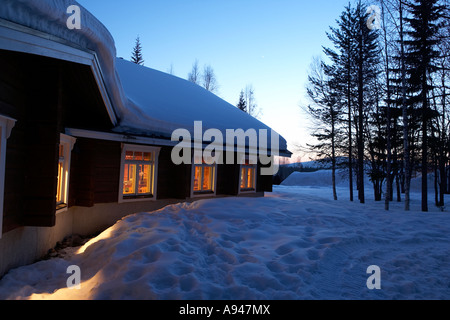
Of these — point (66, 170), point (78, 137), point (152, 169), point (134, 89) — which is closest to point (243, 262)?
point (66, 170)

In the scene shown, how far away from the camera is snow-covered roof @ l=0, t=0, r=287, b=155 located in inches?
132

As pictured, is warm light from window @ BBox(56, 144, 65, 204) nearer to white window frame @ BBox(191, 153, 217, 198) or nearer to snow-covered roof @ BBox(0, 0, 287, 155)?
snow-covered roof @ BBox(0, 0, 287, 155)

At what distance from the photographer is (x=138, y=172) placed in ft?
31.2

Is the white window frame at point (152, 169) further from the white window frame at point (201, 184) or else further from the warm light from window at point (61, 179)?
the warm light from window at point (61, 179)

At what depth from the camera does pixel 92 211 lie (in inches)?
334

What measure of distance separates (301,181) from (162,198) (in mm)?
34993

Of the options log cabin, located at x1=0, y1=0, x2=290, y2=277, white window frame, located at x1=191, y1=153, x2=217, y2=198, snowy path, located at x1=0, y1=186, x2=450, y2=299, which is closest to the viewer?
snowy path, located at x1=0, y1=186, x2=450, y2=299

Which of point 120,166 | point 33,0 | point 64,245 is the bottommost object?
point 64,245

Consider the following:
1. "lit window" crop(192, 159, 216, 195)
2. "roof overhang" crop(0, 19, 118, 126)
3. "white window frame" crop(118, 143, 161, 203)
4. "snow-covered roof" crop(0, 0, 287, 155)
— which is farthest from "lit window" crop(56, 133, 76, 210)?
"lit window" crop(192, 159, 216, 195)

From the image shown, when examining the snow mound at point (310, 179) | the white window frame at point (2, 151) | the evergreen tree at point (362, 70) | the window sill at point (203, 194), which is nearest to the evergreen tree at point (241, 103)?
the snow mound at point (310, 179)

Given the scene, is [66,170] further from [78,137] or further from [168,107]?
[168,107]

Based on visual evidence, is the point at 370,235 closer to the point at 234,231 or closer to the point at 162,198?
the point at 234,231
